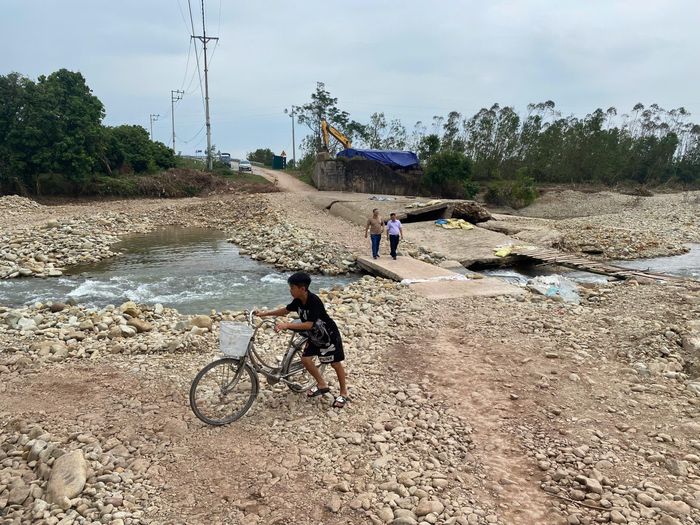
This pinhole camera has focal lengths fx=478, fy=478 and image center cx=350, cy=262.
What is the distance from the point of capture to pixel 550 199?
1556 inches

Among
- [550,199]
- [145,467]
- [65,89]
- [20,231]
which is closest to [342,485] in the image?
[145,467]

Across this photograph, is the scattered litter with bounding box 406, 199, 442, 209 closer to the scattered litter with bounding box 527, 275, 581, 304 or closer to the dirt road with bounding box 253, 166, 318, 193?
the dirt road with bounding box 253, 166, 318, 193

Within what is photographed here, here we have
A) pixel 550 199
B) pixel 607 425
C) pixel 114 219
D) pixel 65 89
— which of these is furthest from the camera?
pixel 550 199

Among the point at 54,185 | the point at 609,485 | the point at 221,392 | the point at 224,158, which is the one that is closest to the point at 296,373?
the point at 221,392

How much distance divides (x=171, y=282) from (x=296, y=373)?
30.7ft

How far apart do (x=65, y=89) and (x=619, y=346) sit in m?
31.0

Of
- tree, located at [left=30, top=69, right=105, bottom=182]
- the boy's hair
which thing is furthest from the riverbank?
tree, located at [left=30, top=69, right=105, bottom=182]

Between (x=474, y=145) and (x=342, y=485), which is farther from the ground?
(x=474, y=145)

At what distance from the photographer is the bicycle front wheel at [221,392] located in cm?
460

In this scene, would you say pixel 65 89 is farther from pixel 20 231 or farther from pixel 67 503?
pixel 67 503

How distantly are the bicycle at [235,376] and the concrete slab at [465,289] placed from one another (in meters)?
5.25

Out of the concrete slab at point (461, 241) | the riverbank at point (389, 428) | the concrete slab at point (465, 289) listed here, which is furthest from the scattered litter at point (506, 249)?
the riverbank at point (389, 428)

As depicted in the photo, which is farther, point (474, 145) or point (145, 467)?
point (474, 145)

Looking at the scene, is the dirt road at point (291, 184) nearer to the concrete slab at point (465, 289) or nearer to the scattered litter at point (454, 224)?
the scattered litter at point (454, 224)
